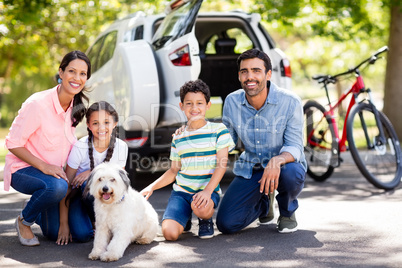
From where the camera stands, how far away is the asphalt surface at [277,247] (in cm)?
354

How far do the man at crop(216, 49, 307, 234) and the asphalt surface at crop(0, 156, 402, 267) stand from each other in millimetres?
179

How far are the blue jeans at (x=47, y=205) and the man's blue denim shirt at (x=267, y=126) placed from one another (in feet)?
4.67

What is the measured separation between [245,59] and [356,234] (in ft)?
5.64

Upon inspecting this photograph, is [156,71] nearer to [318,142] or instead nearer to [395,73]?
[318,142]

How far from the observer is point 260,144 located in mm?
4547

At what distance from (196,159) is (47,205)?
4.05 ft

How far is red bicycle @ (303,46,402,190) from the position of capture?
5980mm

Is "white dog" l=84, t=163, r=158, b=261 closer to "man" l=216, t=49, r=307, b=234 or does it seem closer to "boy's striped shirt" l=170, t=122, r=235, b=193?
"boy's striped shirt" l=170, t=122, r=235, b=193

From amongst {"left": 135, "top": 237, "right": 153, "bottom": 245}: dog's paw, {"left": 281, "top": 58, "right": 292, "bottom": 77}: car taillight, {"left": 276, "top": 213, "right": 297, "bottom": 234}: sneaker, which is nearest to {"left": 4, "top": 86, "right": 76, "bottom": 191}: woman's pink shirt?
{"left": 135, "top": 237, "right": 153, "bottom": 245}: dog's paw

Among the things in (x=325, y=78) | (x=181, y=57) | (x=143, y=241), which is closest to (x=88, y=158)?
(x=143, y=241)

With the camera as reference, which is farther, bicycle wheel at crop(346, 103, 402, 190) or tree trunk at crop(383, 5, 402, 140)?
tree trunk at crop(383, 5, 402, 140)

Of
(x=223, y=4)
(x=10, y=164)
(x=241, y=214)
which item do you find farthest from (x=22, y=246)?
(x=223, y=4)

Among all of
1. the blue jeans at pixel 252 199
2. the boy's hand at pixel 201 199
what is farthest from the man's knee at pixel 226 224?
the boy's hand at pixel 201 199

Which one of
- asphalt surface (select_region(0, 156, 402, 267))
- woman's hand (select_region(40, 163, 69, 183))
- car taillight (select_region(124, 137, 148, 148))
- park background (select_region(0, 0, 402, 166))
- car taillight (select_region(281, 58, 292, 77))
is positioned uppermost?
park background (select_region(0, 0, 402, 166))
